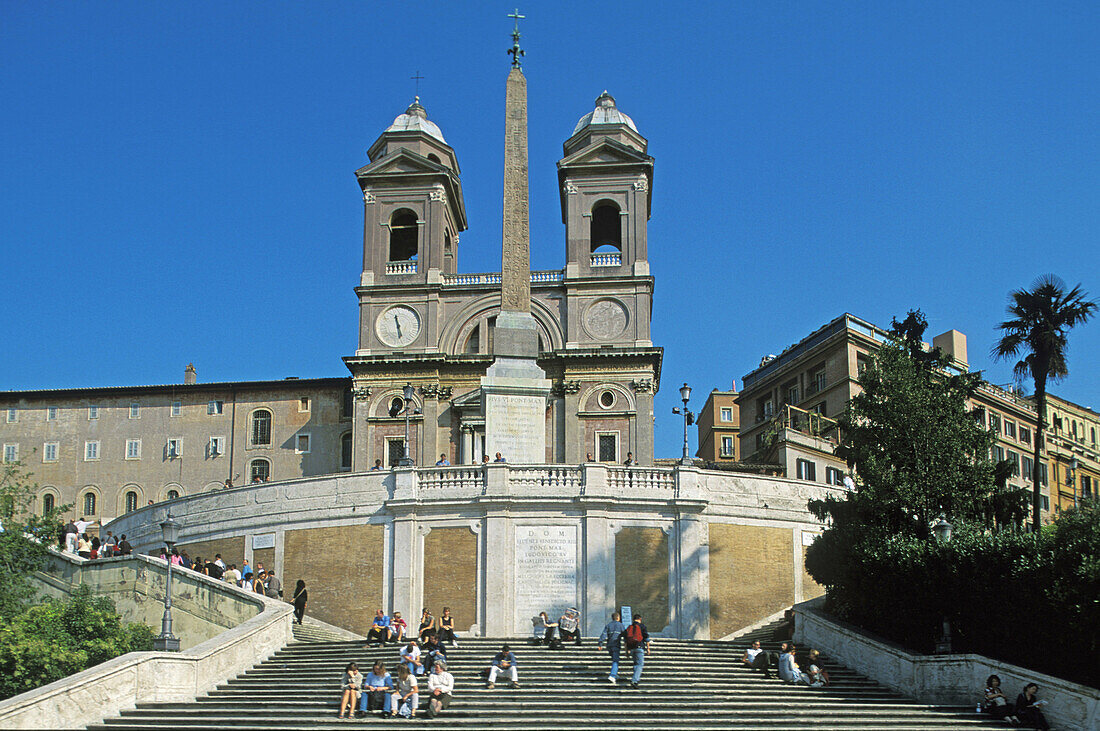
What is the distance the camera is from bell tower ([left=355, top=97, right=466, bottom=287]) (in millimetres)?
61938

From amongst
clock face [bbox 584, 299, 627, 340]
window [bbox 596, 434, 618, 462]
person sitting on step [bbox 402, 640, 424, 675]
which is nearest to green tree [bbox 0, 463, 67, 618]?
person sitting on step [bbox 402, 640, 424, 675]

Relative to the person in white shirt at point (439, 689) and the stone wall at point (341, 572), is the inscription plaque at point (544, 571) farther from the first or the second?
the person in white shirt at point (439, 689)

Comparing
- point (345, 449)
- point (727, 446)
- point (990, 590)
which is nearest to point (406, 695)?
point (990, 590)

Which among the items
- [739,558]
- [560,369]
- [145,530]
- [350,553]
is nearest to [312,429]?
[560,369]

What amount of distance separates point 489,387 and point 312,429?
24894 millimetres

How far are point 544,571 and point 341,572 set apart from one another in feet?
18.6

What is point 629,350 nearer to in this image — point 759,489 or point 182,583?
point 759,489

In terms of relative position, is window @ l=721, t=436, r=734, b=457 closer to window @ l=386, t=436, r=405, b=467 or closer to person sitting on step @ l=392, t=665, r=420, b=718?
window @ l=386, t=436, r=405, b=467

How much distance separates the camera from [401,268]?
61.9 metres

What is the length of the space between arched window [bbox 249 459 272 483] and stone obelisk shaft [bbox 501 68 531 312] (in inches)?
910

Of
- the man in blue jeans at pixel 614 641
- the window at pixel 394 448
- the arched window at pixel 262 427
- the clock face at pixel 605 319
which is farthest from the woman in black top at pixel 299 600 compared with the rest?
the arched window at pixel 262 427

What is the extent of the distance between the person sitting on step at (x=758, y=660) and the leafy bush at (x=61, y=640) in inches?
551

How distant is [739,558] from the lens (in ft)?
115

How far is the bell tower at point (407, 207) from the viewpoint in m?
61.9
